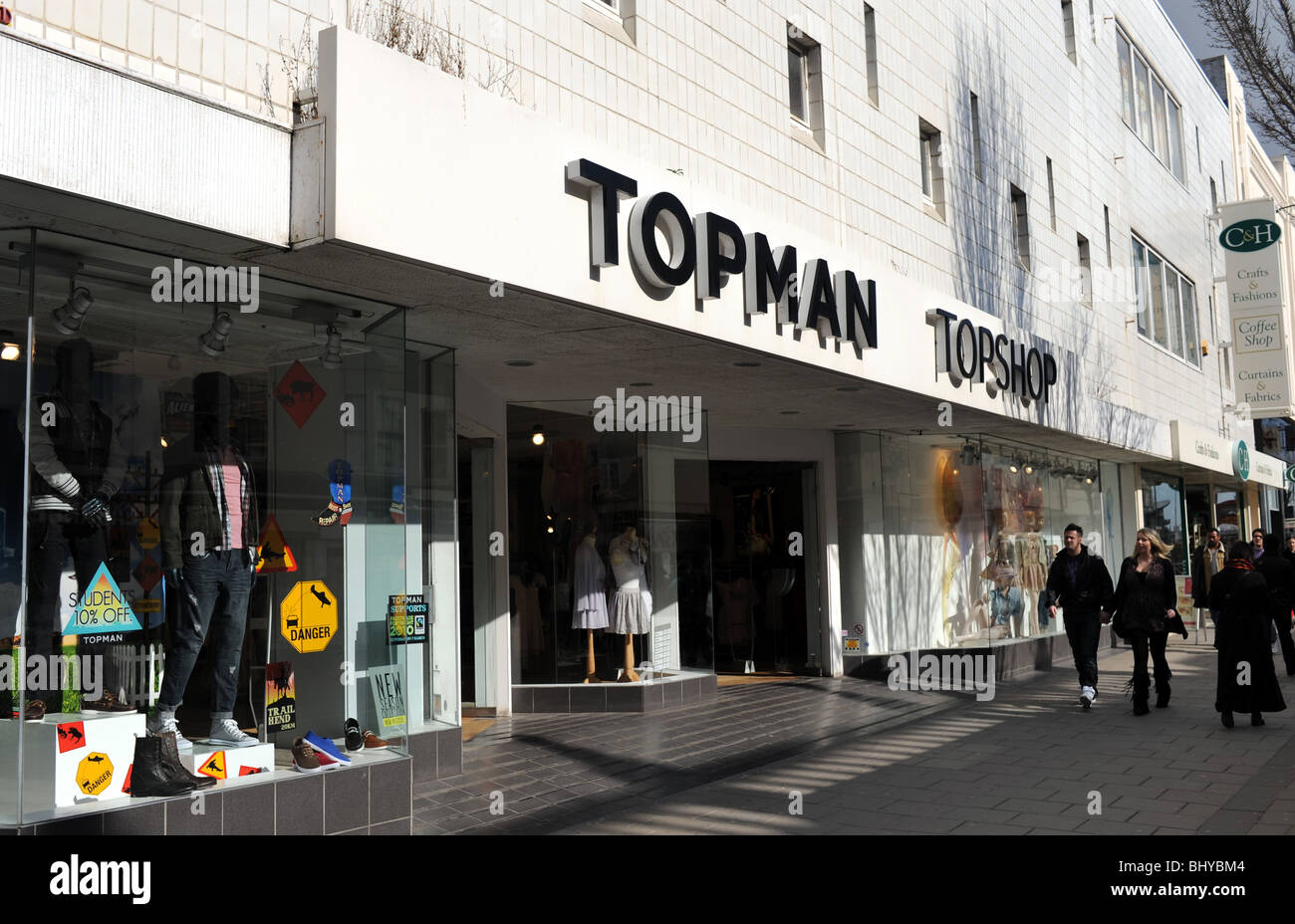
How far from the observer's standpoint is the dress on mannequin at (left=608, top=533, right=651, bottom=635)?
11.5 metres

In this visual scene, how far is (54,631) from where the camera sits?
Answer: 5.39 metres

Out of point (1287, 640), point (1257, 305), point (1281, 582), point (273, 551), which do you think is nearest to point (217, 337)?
point (273, 551)

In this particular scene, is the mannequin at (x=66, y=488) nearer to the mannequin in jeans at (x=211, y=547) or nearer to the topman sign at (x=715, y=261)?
the mannequin in jeans at (x=211, y=547)

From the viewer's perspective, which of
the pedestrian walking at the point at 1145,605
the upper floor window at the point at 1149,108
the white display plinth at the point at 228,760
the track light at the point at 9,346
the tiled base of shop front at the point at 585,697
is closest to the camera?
the track light at the point at 9,346

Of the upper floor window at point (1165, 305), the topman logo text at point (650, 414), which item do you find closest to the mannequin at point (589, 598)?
the topman logo text at point (650, 414)

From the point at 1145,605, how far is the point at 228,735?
8186 millimetres

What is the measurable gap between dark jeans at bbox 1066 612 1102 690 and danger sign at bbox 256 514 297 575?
7712 millimetres

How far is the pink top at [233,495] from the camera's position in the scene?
20.6 feet

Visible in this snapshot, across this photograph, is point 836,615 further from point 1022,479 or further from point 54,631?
point 54,631

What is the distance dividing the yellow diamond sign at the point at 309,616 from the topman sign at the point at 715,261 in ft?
9.03

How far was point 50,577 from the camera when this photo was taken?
5332 mm

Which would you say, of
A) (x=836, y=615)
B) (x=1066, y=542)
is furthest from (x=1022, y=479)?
(x=1066, y=542)
